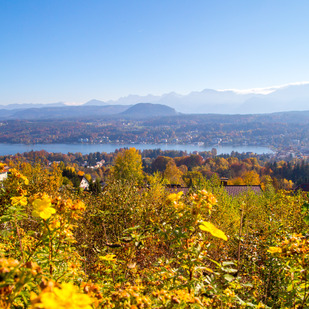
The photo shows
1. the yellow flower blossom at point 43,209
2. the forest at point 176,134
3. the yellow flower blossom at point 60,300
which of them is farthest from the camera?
the forest at point 176,134

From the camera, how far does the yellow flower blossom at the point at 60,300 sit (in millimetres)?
719

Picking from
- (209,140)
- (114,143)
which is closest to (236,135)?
(209,140)

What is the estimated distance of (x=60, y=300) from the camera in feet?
2.46

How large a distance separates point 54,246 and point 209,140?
487 feet

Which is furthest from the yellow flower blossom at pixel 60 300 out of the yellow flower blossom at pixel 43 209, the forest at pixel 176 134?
the forest at pixel 176 134

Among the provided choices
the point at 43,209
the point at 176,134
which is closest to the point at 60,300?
the point at 43,209

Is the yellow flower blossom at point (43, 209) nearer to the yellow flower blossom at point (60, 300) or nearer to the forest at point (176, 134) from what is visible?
the yellow flower blossom at point (60, 300)

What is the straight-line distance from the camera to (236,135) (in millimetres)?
152375

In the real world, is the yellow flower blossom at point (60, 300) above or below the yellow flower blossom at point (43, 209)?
below

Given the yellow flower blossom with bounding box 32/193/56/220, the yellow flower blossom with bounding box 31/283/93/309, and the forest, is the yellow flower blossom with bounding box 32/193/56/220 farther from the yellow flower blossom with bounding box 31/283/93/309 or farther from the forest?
the forest

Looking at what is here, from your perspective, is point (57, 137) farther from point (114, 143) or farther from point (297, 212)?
point (297, 212)

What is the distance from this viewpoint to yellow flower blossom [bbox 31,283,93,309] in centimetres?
72

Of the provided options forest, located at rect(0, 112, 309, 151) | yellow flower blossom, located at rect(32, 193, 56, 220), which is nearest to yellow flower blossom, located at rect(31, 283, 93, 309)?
yellow flower blossom, located at rect(32, 193, 56, 220)

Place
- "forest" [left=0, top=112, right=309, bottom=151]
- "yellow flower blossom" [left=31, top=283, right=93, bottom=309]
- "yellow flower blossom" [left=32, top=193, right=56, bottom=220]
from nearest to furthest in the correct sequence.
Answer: "yellow flower blossom" [left=31, top=283, right=93, bottom=309], "yellow flower blossom" [left=32, top=193, right=56, bottom=220], "forest" [left=0, top=112, right=309, bottom=151]
